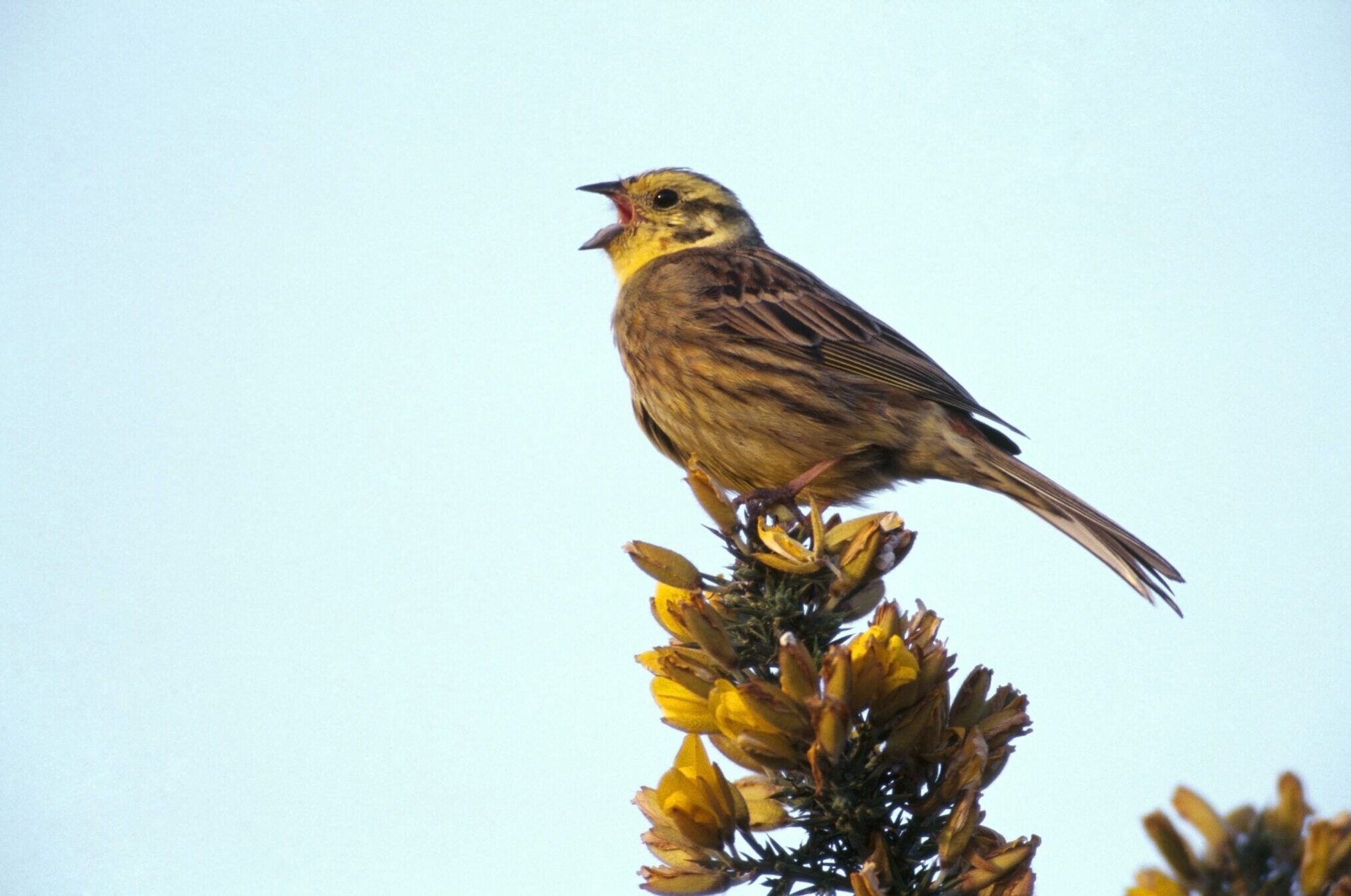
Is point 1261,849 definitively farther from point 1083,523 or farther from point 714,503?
point 1083,523

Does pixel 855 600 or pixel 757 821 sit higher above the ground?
pixel 855 600

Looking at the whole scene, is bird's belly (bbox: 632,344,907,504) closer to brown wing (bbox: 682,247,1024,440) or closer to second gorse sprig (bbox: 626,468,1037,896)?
brown wing (bbox: 682,247,1024,440)

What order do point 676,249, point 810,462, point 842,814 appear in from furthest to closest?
point 676,249
point 810,462
point 842,814

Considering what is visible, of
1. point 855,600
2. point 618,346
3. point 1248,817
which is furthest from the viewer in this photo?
point 618,346

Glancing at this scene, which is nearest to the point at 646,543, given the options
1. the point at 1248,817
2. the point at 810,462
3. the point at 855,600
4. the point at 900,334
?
the point at 855,600

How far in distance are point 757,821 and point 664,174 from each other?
4.71 meters

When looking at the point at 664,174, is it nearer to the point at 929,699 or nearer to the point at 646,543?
the point at 646,543

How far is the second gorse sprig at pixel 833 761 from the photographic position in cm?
226

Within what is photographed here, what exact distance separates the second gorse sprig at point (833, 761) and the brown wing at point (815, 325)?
9.54 ft

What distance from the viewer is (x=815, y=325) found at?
5703 millimetres

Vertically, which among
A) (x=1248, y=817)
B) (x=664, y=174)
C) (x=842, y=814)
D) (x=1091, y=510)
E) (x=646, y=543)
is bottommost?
(x=1248, y=817)

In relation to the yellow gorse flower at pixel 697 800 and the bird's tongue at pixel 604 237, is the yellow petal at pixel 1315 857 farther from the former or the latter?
the bird's tongue at pixel 604 237

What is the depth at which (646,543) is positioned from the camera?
9.17 ft

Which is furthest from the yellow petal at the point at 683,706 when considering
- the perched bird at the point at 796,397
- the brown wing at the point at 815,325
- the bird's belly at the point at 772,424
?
the brown wing at the point at 815,325
